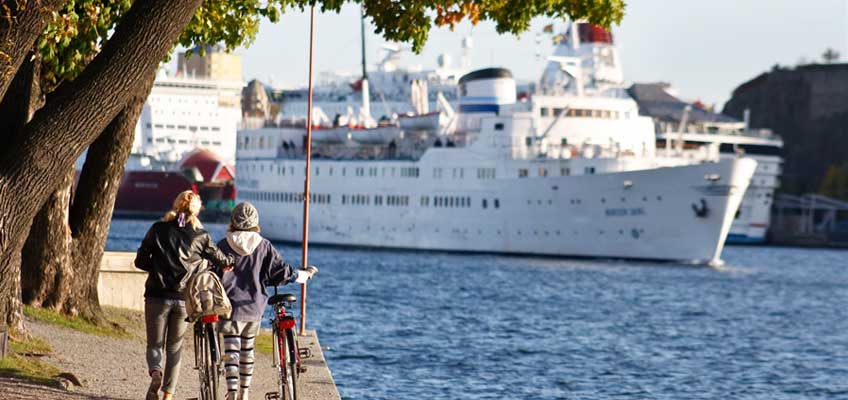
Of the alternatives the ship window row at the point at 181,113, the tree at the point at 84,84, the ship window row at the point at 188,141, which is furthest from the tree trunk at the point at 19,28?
the ship window row at the point at 181,113

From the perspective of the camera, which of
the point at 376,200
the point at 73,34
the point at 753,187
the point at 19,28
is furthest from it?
the point at 753,187

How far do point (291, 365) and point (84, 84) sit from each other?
2172mm

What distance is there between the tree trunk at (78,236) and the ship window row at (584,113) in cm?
5493

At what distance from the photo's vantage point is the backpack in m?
10.4

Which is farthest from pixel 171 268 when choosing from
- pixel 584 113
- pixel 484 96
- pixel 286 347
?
pixel 484 96

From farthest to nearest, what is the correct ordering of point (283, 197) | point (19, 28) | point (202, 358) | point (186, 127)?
point (186, 127), point (283, 197), point (202, 358), point (19, 28)

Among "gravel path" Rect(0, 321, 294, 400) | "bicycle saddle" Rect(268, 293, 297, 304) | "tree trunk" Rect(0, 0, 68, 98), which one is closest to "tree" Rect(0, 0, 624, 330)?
"tree trunk" Rect(0, 0, 68, 98)

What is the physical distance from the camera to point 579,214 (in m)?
66.8

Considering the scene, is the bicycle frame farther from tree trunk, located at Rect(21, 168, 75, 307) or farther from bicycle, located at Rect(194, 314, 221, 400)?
tree trunk, located at Rect(21, 168, 75, 307)

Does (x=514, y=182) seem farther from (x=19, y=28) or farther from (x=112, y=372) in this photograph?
(x=19, y=28)

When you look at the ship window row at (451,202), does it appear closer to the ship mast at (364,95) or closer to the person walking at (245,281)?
the ship mast at (364,95)

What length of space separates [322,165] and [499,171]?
13.0 m

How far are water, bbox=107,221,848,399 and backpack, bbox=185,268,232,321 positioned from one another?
904 centimetres

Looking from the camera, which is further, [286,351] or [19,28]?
[286,351]
